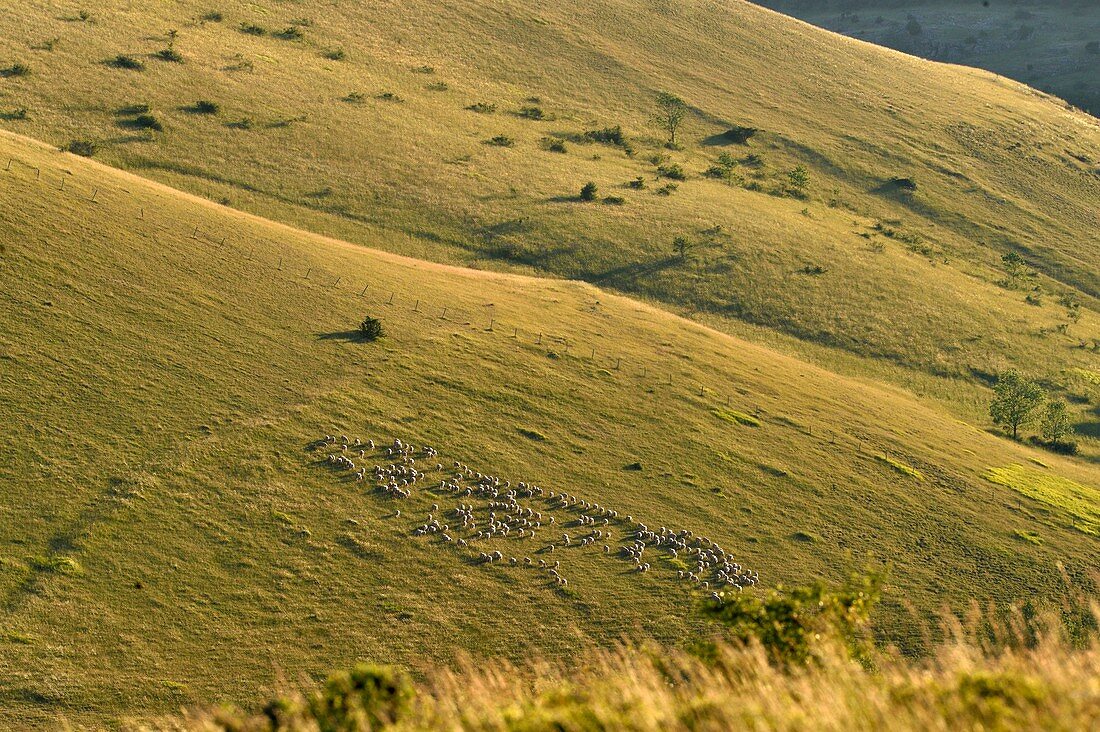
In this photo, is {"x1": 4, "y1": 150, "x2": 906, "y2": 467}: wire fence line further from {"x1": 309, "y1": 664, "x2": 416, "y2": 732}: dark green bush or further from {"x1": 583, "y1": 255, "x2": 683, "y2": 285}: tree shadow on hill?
{"x1": 309, "y1": 664, "x2": 416, "y2": 732}: dark green bush

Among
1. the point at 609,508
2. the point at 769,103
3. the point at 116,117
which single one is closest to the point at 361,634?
the point at 609,508

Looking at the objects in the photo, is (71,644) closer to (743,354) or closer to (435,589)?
(435,589)

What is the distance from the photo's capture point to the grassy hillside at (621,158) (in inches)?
3295

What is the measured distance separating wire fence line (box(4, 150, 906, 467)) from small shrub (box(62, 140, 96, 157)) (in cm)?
2192

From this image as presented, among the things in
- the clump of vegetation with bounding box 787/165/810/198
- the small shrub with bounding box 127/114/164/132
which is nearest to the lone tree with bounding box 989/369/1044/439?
the clump of vegetation with bounding box 787/165/810/198

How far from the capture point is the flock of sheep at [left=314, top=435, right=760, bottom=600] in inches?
1497

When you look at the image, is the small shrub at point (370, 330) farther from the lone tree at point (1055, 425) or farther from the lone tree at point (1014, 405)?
the lone tree at point (1055, 425)

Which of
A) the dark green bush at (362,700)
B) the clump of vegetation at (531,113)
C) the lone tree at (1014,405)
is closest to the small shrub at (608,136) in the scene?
the clump of vegetation at (531,113)

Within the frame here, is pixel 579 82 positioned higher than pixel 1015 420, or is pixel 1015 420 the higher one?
pixel 579 82

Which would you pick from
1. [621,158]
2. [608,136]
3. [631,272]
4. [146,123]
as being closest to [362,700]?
[631,272]

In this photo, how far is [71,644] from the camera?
28.5 metres

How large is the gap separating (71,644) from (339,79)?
93353 mm

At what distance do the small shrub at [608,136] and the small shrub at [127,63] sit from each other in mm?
51637

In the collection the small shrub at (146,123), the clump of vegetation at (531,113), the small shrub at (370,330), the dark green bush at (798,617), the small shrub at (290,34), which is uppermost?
the small shrub at (290,34)
